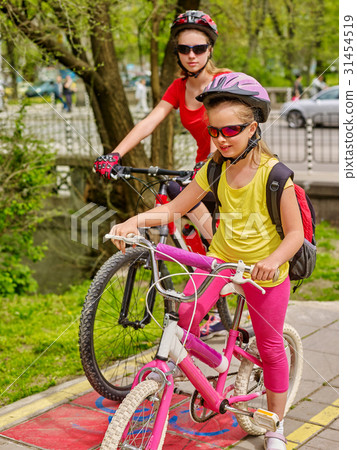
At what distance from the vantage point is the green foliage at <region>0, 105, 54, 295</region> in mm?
7266

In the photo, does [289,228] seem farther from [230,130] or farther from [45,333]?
[45,333]

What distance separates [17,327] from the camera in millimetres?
6008

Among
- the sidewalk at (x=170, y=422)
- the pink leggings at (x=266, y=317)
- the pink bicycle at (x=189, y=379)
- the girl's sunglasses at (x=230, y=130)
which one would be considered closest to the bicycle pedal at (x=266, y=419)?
the pink bicycle at (x=189, y=379)

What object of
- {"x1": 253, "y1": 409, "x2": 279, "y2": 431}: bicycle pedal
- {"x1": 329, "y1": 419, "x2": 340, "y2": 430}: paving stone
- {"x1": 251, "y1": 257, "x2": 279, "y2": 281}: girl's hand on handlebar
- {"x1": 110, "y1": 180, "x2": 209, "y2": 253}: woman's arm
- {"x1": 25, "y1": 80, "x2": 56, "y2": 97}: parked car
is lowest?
{"x1": 329, "y1": 419, "x2": 340, "y2": 430}: paving stone

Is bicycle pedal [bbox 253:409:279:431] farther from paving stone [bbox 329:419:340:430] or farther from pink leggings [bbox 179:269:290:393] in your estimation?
paving stone [bbox 329:419:340:430]

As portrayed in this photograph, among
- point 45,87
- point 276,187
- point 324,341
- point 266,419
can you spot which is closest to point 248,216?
point 276,187

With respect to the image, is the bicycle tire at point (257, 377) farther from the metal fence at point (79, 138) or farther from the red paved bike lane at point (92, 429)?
the metal fence at point (79, 138)

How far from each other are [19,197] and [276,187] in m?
4.85

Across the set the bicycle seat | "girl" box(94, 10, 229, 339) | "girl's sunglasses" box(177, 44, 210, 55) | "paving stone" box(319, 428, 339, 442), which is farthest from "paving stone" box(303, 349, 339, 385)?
"girl's sunglasses" box(177, 44, 210, 55)

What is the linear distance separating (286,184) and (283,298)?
0.58 metres

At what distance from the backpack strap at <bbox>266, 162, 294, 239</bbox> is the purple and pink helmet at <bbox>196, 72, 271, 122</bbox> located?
0.28 meters

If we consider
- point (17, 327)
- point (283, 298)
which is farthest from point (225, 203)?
point (17, 327)

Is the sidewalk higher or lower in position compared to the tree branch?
lower

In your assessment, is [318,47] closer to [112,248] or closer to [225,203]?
[112,248]
